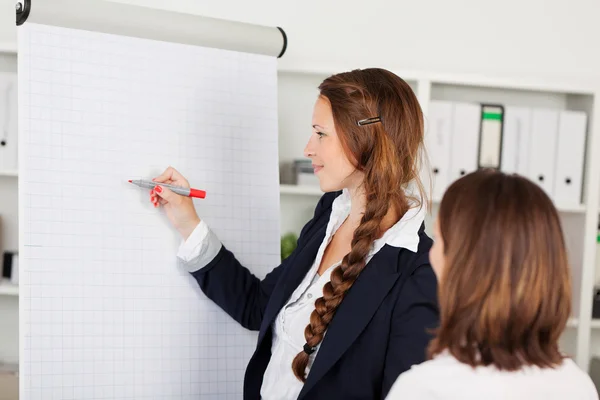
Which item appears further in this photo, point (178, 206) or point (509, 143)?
point (509, 143)

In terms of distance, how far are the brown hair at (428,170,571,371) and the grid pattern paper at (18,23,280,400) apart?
0.83m

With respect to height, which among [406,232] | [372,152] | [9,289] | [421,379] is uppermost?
[372,152]

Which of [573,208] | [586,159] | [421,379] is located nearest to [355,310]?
[421,379]

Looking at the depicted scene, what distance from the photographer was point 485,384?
86cm

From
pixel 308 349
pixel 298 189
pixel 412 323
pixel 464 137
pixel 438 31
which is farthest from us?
pixel 438 31

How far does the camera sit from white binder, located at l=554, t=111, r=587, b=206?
2.61 meters

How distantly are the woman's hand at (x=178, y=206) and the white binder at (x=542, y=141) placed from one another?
5.03 feet

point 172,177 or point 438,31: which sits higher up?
point 438,31

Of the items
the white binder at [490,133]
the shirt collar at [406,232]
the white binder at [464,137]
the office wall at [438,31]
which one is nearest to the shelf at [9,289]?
the office wall at [438,31]

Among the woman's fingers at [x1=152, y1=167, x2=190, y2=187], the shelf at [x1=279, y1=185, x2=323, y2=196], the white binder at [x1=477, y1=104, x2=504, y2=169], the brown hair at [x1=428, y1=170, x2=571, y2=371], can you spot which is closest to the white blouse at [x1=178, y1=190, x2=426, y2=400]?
the woman's fingers at [x1=152, y1=167, x2=190, y2=187]

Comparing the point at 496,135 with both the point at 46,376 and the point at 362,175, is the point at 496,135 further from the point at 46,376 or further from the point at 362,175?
the point at 46,376

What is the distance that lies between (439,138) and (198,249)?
128 cm

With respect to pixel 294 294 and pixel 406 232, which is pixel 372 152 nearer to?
pixel 406 232

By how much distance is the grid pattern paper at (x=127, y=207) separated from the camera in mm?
1434
